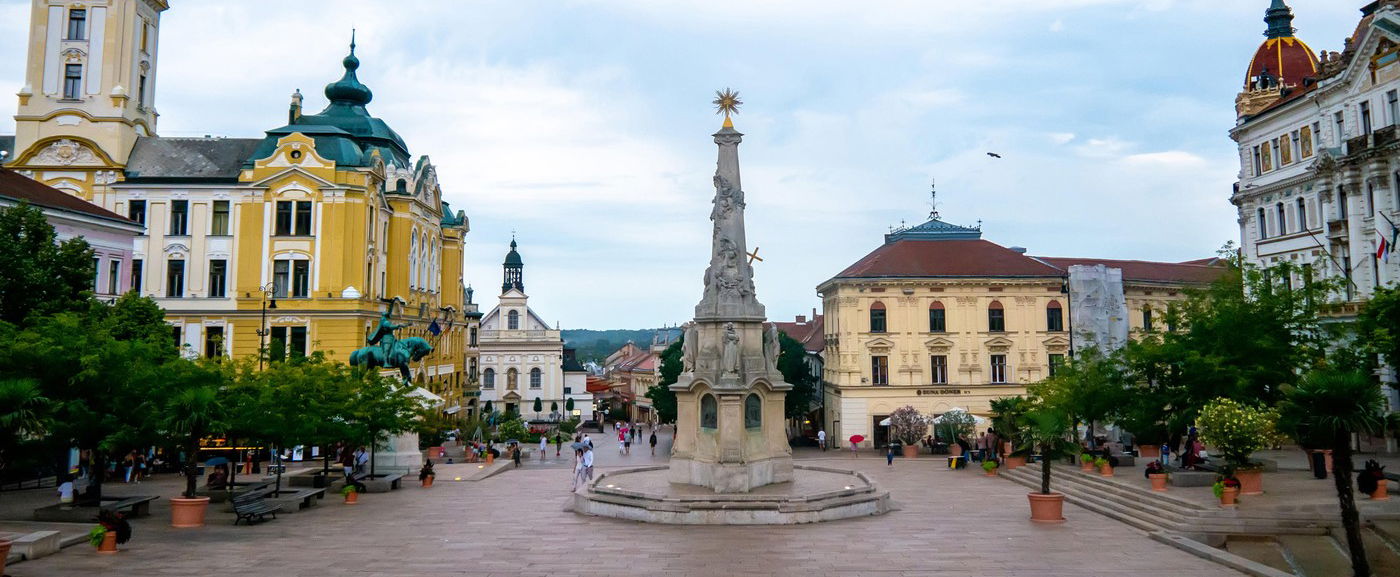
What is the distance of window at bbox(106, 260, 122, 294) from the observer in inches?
1387

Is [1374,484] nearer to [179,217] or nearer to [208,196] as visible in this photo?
[208,196]

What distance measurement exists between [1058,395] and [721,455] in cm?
1415

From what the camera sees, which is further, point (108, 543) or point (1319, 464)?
point (1319, 464)

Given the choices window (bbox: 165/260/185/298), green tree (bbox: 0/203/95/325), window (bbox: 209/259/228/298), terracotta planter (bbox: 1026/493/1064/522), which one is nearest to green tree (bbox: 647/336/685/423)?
window (bbox: 209/259/228/298)

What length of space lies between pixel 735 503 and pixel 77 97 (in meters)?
42.1

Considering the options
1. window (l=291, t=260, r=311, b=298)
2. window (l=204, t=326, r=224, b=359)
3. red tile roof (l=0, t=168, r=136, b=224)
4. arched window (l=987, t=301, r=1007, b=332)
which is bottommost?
window (l=204, t=326, r=224, b=359)

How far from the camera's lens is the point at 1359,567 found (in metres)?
14.5

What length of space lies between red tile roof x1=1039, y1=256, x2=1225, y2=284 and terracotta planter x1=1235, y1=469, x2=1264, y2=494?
33181 mm

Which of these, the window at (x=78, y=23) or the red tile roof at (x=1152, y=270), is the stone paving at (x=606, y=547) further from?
the red tile roof at (x=1152, y=270)

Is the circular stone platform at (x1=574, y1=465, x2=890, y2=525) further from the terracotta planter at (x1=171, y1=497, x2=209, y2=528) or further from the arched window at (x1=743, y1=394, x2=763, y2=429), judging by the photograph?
the terracotta planter at (x1=171, y1=497, x2=209, y2=528)

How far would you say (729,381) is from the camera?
24.2 m

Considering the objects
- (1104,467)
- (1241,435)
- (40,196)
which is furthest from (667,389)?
(1241,435)

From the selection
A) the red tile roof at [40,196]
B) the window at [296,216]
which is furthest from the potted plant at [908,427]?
the red tile roof at [40,196]

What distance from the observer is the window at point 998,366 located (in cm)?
5216
